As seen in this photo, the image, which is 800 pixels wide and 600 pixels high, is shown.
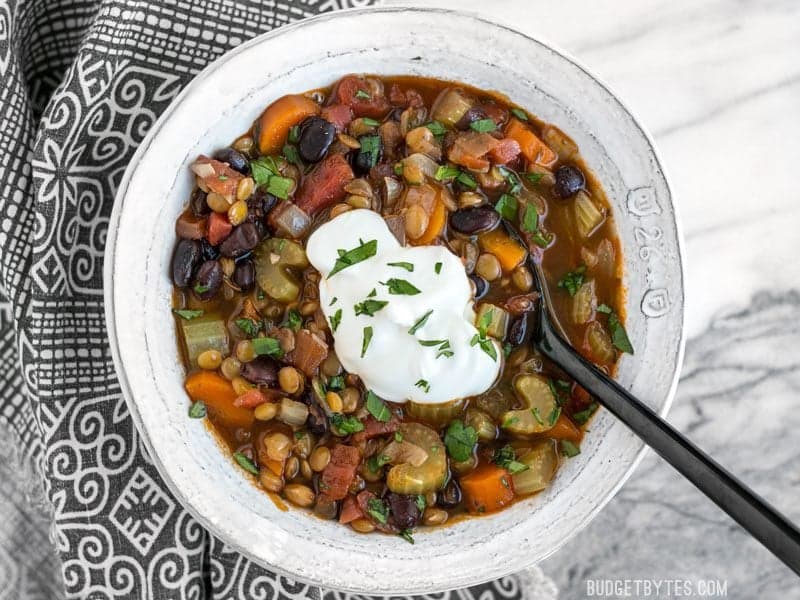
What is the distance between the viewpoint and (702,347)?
11.9 ft

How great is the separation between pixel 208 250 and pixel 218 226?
11 centimetres

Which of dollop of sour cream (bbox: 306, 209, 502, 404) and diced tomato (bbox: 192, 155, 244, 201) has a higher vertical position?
diced tomato (bbox: 192, 155, 244, 201)

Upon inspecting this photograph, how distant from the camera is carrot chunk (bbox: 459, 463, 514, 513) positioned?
297 centimetres

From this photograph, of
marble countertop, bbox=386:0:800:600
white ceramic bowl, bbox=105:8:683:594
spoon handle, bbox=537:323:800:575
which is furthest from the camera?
marble countertop, bbox=386:0:800:600

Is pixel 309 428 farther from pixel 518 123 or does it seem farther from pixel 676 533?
pixel 676 533

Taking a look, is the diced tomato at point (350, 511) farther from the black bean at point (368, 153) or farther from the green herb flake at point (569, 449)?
the black bean at point (368, 153)

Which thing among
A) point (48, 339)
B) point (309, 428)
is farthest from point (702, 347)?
point (48, 339)

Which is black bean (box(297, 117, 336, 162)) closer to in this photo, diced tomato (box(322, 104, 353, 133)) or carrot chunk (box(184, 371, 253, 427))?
diced tomato (box(322, 104, 353, 133))

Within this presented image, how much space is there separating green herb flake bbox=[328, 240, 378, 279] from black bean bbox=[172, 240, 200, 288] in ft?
1.68

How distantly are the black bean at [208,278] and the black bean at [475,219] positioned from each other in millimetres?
887

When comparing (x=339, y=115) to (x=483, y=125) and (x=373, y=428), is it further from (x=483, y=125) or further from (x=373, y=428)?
(x=373, y=428)

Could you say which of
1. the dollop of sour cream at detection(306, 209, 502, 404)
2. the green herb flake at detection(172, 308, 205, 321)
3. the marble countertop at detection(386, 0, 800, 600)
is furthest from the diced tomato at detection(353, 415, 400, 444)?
the marble countertop at detection(386, 0, 800, 600)

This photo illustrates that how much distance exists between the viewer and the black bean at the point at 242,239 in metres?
2.91

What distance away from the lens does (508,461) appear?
9.77 ft
